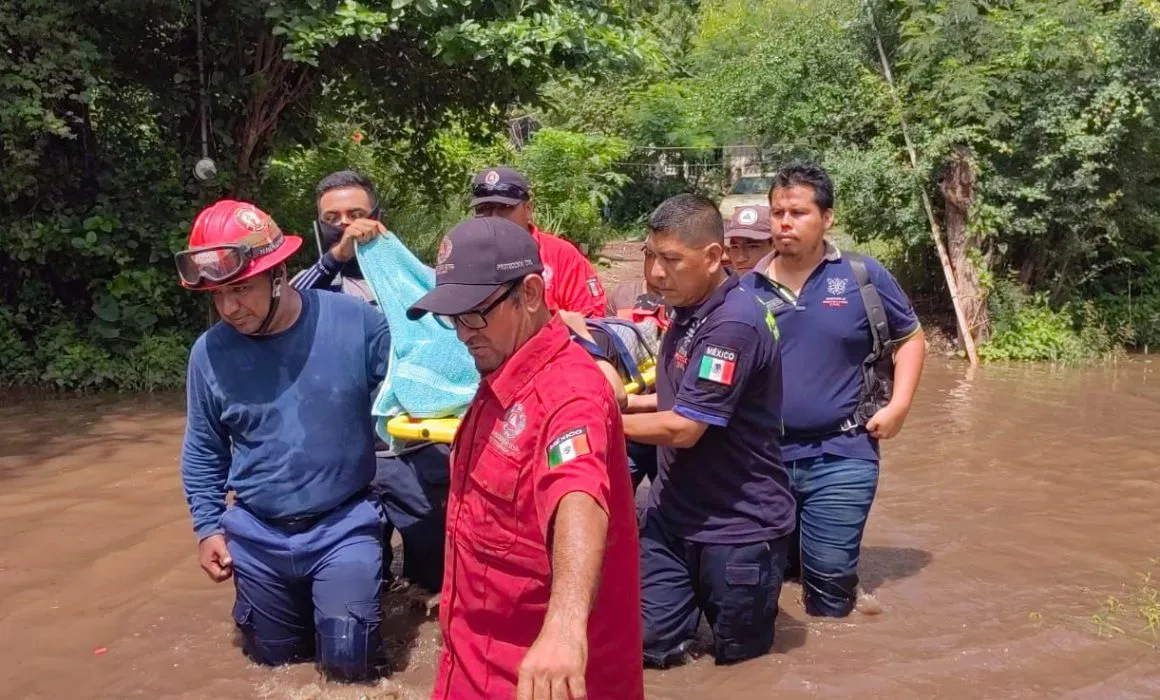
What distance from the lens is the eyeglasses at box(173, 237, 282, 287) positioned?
3553 millimetres

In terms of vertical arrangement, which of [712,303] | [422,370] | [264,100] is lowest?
[422,370]

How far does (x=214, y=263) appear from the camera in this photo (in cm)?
356

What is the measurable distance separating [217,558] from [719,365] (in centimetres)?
205

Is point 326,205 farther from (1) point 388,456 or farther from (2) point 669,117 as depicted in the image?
(2) point 669,117

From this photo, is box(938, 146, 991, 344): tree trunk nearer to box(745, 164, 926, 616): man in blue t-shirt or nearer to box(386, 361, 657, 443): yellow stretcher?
box(745, 164, 926, 616): man in blue t-shirt

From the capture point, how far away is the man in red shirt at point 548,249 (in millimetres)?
4812

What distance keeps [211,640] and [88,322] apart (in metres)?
6.17

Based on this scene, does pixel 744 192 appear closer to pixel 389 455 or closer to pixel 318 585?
pixel 389 455

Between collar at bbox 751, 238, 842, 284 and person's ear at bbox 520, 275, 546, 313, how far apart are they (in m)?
2.55

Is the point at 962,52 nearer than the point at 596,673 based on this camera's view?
No

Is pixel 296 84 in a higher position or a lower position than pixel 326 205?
higher

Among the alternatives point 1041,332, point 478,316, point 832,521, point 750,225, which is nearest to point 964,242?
point 1041,332

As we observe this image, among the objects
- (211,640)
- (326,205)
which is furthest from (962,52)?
(211,640)

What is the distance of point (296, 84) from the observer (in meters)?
10.5
